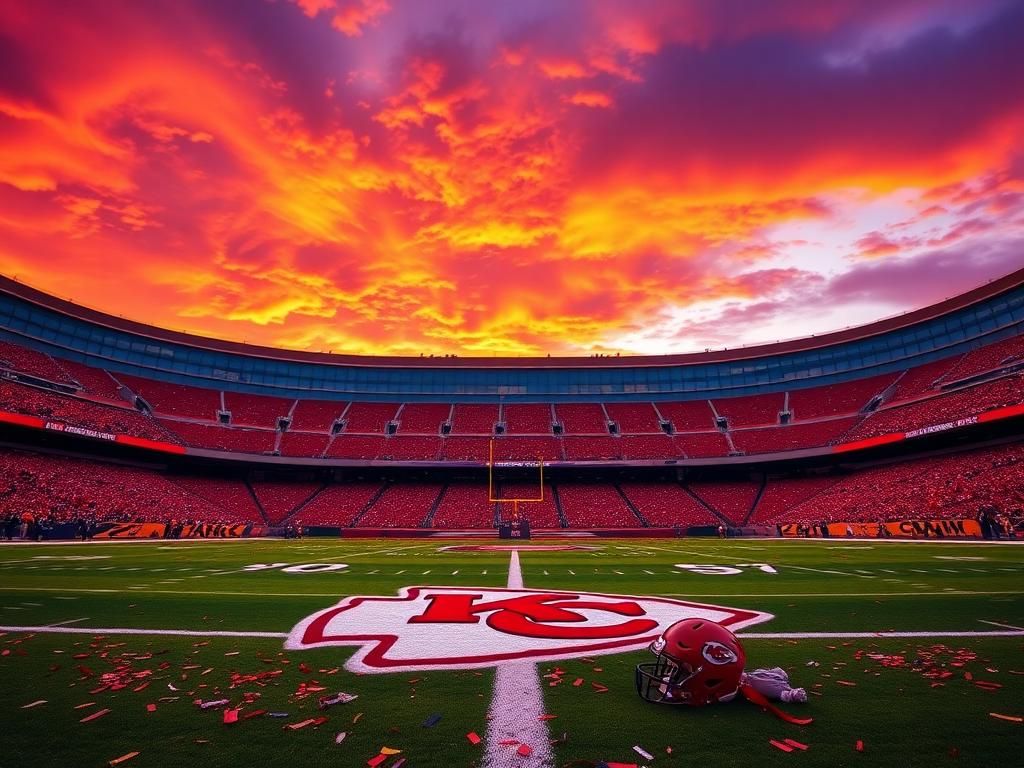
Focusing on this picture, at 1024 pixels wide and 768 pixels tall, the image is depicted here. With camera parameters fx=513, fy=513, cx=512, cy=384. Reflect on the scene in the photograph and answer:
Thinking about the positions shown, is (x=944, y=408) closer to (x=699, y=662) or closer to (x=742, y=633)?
(x=742, y=633)

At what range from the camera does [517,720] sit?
3830mm

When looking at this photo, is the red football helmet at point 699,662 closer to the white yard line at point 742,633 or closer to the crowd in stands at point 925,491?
the white yard line at point 742,633

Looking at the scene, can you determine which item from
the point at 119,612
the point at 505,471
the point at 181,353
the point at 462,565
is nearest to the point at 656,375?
the point at 505,471

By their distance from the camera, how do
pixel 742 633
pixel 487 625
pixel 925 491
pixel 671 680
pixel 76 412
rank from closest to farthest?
pixel 671 680 → pixel 742 633 → pixel 487 625 → pixel 925 491 → pixel 76 412

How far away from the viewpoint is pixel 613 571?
1394cm

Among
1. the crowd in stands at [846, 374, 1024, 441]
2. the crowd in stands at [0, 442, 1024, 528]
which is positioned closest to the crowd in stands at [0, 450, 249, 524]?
the crowd in stands at [0, 442, 1024, 528]

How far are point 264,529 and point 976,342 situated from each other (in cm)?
5955

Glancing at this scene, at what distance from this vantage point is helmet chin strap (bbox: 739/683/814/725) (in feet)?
12.3

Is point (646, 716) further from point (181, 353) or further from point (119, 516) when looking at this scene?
point (181, 353)

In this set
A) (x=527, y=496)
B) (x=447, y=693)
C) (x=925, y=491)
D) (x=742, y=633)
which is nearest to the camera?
(x=447, y=693)

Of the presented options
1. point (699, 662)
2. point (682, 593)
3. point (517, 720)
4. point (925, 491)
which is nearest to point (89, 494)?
point (682, 593)

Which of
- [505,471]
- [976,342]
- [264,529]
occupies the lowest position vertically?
[264,529]

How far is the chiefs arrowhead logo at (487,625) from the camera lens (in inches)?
220

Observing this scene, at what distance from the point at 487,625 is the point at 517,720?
3367 millimetres
